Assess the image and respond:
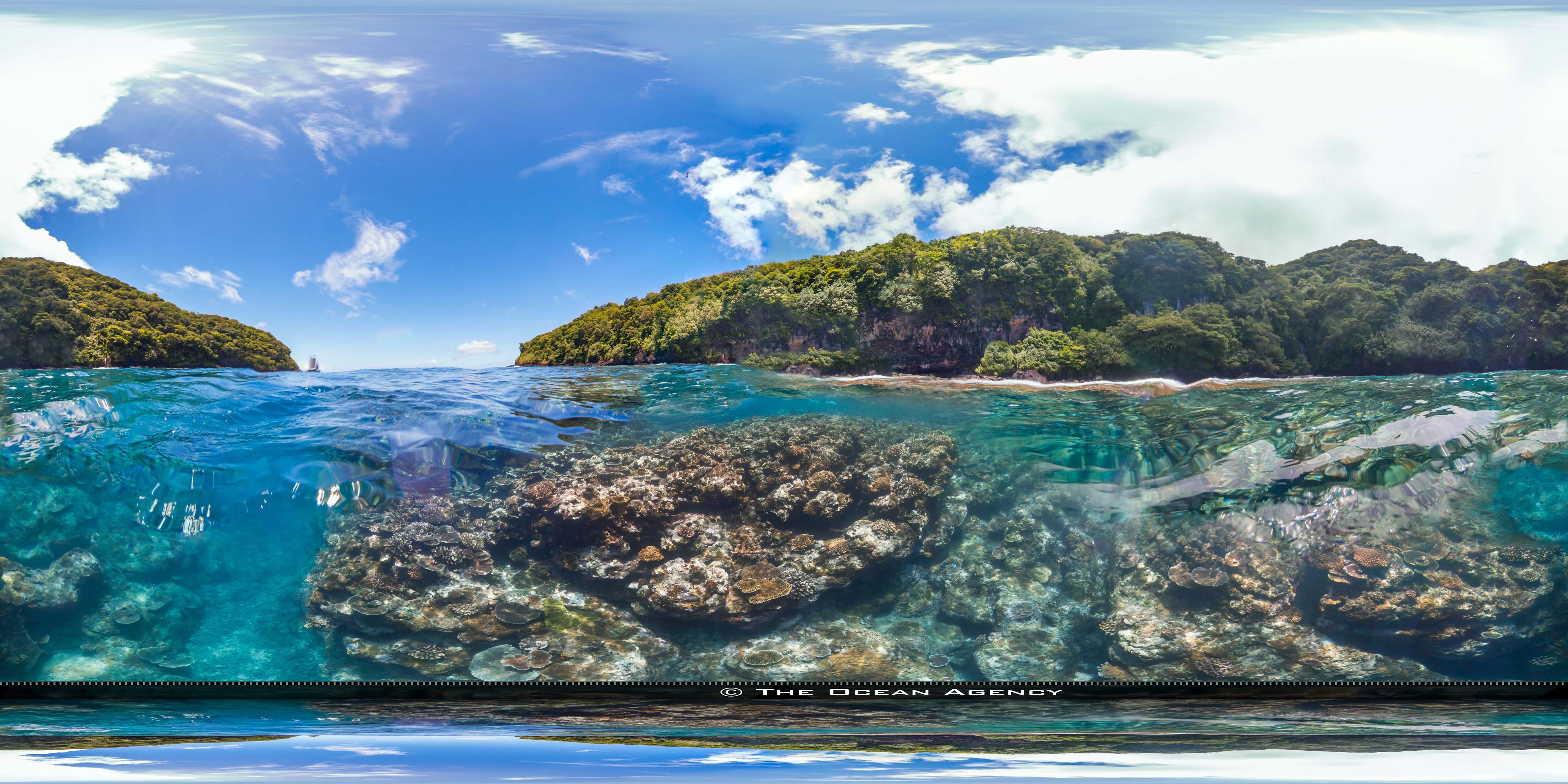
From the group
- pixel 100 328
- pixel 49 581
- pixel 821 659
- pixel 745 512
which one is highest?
pixel 100 328

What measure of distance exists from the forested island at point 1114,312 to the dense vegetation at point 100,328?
2.90 m

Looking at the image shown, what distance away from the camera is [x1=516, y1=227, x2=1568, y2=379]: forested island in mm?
3936

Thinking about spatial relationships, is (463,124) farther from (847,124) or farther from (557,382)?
(847,124)

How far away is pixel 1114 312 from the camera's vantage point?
3.96 metres

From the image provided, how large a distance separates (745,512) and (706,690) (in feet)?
3.65

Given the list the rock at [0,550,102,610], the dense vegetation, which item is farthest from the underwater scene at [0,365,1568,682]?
the dense vegetation

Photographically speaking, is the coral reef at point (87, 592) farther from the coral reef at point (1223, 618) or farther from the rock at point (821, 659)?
the coral reef at point (1223, 618)

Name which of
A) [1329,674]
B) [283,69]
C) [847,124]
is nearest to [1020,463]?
[1329,674]

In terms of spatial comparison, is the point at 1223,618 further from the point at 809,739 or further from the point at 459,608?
the point at 459,608

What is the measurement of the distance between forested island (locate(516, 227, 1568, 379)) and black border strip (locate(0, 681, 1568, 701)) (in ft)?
6.62

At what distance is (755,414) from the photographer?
A: 407 cm

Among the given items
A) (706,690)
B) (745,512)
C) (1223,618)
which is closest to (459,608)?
(706,690)

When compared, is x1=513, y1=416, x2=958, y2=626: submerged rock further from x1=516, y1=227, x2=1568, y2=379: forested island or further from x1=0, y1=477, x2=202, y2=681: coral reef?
x1=0, y1=477, x2=202, y2=681: coral reef

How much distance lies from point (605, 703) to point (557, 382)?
85.3 inches
